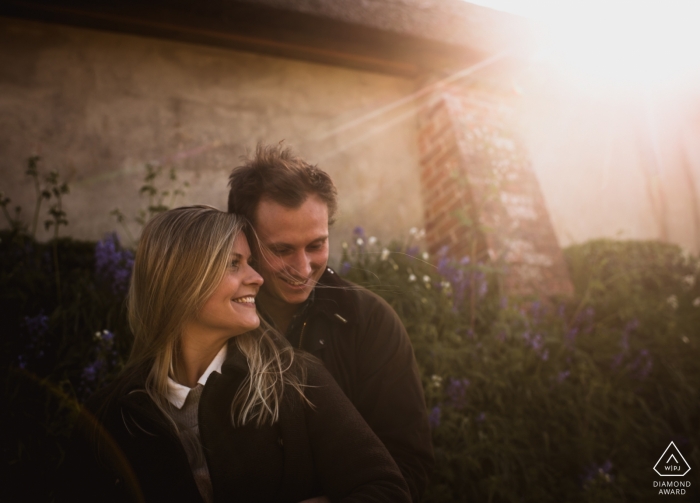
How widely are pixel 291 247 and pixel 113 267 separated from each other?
1.70 metres

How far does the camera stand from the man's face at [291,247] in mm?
2039

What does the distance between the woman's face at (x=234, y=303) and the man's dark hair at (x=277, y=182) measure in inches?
18.6

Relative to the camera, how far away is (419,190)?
16.5 ft

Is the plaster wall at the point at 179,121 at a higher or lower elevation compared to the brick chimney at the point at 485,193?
higher

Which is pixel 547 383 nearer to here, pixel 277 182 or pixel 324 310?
pixel 324 310

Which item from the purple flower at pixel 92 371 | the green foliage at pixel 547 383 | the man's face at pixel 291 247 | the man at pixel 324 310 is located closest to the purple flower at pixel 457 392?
the green foliage at pixel 547 383

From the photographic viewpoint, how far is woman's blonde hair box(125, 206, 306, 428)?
5.28ft

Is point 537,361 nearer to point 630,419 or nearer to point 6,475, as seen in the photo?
point 630,419

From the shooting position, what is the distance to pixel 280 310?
2215mm

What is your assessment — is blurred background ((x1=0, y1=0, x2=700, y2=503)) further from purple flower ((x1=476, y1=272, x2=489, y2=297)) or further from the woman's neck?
the woman's neck

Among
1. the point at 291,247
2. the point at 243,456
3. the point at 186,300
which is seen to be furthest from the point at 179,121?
the point at 243,456

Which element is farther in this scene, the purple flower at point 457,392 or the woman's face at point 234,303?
the purple flower at point 457,392

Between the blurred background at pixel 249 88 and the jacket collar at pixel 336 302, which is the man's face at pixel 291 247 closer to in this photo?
the jacket collar at pixel 336 302

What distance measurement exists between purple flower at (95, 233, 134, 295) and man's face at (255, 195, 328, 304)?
1.47 metres
